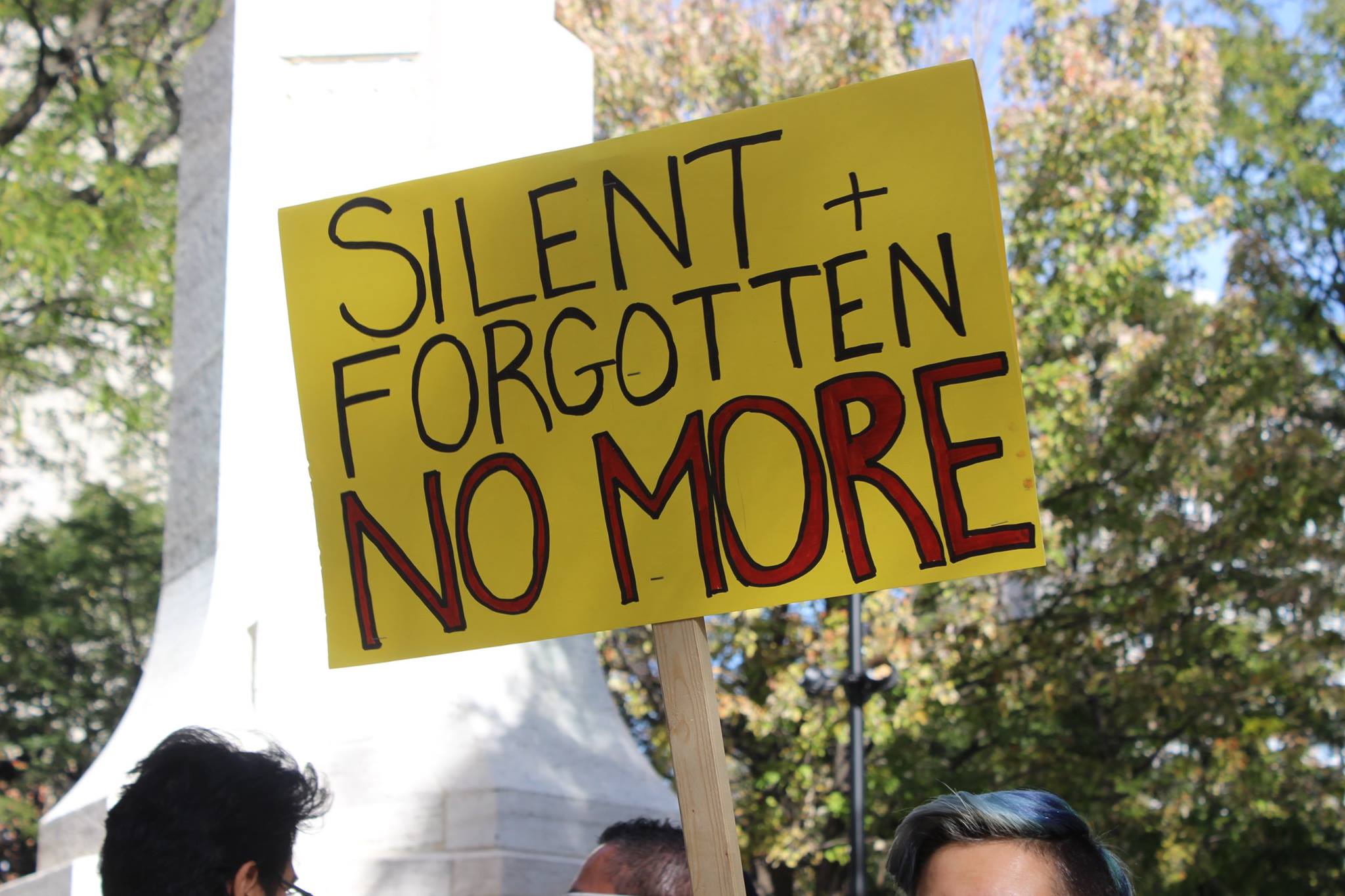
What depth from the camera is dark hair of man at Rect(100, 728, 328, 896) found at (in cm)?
236

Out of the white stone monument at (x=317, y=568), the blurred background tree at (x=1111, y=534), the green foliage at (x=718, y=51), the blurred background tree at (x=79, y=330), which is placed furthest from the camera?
the blurred background tree at (x=79, y=330)

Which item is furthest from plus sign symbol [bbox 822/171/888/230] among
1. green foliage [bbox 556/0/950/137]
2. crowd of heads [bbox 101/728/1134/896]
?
green foliage [bbox 556/0/950/137]

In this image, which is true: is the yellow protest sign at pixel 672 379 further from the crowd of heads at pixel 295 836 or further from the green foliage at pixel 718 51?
the green foliage at pixel 718 51

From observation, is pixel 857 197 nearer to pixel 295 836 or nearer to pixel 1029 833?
pixel 1029 833

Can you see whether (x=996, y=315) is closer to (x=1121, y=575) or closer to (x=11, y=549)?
(x=1121, y=575)

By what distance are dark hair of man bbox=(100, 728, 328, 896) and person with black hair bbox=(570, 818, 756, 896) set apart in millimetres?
674

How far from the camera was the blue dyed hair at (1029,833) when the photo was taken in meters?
1.88

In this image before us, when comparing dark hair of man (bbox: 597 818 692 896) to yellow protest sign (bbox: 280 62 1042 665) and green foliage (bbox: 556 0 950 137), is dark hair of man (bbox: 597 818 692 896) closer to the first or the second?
yellow protest sign (bbox: 280 62 1042 665)

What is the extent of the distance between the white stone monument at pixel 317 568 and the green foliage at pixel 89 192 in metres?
6.97

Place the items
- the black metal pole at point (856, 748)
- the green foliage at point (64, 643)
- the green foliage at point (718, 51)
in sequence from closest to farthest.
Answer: the black metal pole at point (856, 748)
the green foliage at point (718, 51)
the green foliage at point (64, 643)

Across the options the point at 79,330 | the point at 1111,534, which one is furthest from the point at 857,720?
the point at 79,330

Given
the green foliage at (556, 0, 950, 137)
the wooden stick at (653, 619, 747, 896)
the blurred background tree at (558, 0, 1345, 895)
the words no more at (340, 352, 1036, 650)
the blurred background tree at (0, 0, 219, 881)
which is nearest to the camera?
the wooden stick at (653, 619, 747, 896)

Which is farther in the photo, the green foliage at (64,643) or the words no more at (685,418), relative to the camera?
the green foliage at (64,643)

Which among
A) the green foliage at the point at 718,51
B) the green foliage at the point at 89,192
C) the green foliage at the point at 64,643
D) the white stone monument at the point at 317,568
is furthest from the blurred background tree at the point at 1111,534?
the green foliage at the point at 64,643
